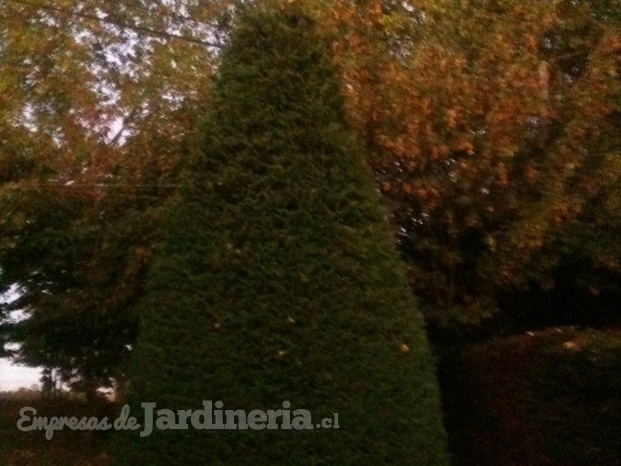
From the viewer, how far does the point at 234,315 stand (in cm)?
475

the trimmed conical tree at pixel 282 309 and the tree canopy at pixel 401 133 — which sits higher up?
the tree canopy at pixel 401 133

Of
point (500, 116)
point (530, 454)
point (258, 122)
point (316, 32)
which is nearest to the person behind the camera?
point (258, 122)

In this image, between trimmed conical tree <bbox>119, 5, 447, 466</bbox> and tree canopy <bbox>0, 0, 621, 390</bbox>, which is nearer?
trimmed conical tree <bbox>119, 5, 447, 466</bbox>

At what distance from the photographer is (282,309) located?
4.78 m

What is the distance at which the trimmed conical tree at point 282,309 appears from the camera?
15.3 feet

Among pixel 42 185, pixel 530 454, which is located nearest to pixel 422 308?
pixel 530 454

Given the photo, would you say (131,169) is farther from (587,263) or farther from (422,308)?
(587,263)

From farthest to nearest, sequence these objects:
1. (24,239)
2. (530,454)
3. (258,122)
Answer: (24,239)
(530,454)
(258,122)

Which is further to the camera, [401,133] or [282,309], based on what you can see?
[401,133]

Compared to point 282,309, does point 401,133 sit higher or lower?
higher

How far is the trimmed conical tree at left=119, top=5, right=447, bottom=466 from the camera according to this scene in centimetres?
466

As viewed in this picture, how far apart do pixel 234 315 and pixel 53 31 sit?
5.10m

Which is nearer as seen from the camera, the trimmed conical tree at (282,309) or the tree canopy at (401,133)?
the trimmed conical tree at (282,309)

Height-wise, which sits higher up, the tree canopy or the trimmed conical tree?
the tree canopy
